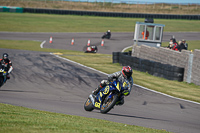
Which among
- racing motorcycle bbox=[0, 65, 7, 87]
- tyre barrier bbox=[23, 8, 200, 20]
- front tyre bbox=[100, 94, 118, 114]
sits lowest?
racing motorcycle bbox=[0, 65, 7, 87]

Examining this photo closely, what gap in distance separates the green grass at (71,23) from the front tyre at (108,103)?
37.7 m

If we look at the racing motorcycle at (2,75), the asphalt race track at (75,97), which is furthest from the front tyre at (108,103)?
the racing motorcycle at (2,75)

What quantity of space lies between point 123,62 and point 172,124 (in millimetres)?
13769

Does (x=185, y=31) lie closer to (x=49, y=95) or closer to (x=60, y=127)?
(x=49, y=95)

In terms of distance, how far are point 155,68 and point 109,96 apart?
10.7 m

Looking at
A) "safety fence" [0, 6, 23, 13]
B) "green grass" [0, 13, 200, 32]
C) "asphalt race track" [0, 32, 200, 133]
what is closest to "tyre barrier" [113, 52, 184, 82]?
"asphalt race track" [0, 32, 200, 133]

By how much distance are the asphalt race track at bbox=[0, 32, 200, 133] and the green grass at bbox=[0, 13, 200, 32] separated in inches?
1029

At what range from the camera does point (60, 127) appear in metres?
6.81

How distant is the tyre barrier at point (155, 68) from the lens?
60.3ft

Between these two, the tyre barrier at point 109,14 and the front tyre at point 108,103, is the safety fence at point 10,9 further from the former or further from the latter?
the front tyre at point 108,103

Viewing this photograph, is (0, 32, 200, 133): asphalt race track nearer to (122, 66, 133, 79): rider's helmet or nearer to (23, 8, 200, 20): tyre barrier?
(122, 66, 133, 79): rider's helmet

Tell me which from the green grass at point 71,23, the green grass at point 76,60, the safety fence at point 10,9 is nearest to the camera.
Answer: the green grass at point 76,60

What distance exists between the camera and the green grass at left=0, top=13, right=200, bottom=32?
49.4 m

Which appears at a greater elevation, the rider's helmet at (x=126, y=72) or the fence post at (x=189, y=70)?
the rider's helmet at (x=126, y=72)
